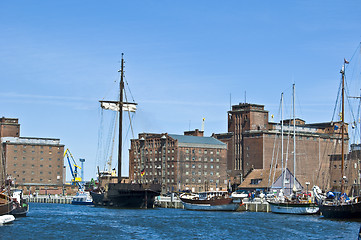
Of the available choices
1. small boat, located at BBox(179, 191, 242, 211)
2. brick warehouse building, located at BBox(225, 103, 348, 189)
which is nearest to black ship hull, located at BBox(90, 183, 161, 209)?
small boat, located at BBox(179, 191, 242, 211)

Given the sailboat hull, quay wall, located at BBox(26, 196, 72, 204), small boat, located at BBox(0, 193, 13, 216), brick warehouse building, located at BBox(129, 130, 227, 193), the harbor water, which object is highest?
brick warehouse building, located at BBox(129, 130, 227, 193)

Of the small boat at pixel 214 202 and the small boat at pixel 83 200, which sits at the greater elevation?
the small boat at pixel 214 202

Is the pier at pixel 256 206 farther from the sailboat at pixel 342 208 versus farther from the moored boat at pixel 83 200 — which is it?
the moored boat at pixel 83 200

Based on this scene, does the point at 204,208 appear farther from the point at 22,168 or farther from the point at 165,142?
the point at 22,168

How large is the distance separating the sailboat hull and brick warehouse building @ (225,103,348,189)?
76.9 metres

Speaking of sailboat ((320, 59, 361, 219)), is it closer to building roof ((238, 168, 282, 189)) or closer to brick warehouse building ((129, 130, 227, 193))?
building roof ((238, 168, 282, 189))

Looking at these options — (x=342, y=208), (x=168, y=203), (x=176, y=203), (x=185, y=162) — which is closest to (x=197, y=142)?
(x=185, y=162)

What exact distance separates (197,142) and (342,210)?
99943 millimetres

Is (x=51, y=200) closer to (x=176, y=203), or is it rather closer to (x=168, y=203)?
(x=168, y=203)

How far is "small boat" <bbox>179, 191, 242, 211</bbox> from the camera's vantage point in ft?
349

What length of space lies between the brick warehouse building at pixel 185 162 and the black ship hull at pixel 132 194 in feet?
203

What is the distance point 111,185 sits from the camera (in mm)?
110688

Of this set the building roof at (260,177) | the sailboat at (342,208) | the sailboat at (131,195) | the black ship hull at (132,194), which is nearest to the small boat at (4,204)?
the sailboat at (131,195)

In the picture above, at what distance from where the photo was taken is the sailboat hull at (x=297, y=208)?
92500 mm
